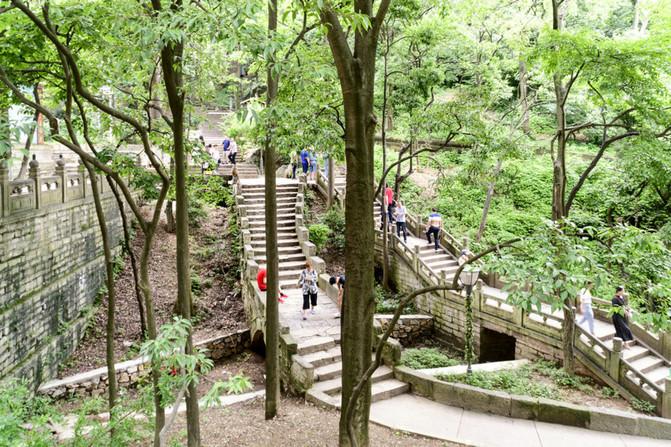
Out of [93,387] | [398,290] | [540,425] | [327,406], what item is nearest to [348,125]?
[327,406]

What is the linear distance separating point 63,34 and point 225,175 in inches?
778

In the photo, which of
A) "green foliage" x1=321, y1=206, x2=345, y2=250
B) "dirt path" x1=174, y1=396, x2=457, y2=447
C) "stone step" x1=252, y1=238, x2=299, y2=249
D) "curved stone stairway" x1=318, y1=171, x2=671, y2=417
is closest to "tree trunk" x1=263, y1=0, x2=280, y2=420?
"dirt path" x1=174, y1=396, x2=457, y2=447

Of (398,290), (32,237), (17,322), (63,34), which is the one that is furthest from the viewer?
(398,290)

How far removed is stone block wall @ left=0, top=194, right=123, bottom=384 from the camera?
11.5 meters

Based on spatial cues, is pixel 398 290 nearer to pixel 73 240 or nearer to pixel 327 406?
pixel 327 406

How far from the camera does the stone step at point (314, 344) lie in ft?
42.7

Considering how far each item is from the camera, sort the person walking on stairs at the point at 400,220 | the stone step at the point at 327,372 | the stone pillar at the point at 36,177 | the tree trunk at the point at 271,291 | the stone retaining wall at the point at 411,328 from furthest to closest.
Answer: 1. the person walking on stairs at the point at 400,220
2. the stone retaining wall at the point at 411,328
3. the stone pillar at the point at 36,177
4. the stone step at the point at 327,372
5. the tree trunk at the point at 271,291

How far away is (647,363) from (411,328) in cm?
705

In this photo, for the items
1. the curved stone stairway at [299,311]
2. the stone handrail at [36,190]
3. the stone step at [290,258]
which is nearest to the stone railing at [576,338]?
the curved stone stairway at [299,311]

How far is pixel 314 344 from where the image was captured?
13164mm

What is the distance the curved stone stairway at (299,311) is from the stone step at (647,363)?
20.2 ft

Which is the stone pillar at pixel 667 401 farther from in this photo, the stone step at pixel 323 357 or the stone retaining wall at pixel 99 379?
the stone retaining wall at pixel 99 379

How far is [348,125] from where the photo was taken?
6555 mm

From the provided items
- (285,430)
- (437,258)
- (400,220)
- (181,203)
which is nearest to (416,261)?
(437,258)
